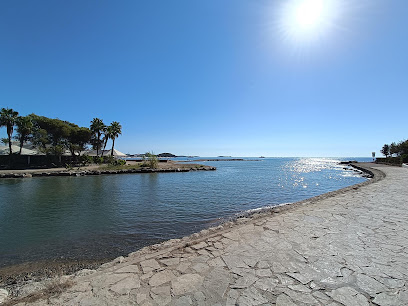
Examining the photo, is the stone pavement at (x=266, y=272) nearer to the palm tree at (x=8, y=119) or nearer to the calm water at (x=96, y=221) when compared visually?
the calm water at (x=96, y=221)

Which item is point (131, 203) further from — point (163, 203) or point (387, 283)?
point (387, 283)

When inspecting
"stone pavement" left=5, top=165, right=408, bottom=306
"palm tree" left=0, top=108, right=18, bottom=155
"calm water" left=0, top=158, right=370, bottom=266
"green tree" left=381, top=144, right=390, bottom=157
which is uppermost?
"palm tree" left=0, top=108, right=18, bottom=155

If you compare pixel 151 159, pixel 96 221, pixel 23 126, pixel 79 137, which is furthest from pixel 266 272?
pixel 79 137

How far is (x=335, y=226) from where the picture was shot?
5.13 m

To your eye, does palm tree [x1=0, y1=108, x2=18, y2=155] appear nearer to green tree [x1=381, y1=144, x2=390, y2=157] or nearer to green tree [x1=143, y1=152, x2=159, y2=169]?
green tree [x1=143, y1=152, x2=159, y2=169]

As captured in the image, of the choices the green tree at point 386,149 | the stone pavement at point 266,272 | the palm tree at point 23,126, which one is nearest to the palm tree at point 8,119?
the palm tree at point 23,126

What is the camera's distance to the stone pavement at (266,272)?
8.32 feet

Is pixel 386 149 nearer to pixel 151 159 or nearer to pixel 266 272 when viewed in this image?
pixel 151 159

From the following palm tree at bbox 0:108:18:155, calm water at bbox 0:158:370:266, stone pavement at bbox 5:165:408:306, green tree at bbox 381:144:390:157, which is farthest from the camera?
green tree at bbox 381:144:390:157

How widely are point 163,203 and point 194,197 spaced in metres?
2.71

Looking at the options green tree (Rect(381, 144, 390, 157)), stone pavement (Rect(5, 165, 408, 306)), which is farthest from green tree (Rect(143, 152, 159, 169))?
green tree (Rect(381, 144, 390, 157))

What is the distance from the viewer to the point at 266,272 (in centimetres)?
311

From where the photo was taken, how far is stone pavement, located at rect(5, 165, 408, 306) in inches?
99.8

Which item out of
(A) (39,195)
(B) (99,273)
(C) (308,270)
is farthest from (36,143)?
(C) (308,270)
